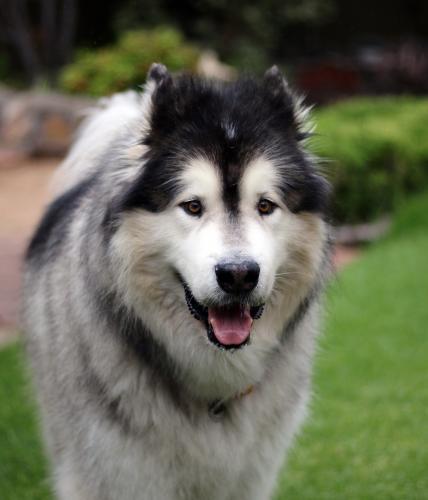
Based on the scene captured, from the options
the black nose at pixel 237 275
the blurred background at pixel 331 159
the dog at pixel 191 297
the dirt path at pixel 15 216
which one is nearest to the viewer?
the black nose at pixel 237 275

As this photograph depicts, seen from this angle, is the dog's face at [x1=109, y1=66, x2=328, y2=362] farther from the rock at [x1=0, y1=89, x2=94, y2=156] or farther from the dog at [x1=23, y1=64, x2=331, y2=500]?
the rock at [x1=0, y1=89, x2=94, y2=156]

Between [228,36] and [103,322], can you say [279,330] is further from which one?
[228,36]

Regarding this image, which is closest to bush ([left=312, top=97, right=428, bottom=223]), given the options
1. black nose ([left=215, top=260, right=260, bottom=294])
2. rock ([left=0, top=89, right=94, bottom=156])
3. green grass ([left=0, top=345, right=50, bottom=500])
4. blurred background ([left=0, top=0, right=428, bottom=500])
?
blurred background ([left=0, top=0, right=428, bottom=500])

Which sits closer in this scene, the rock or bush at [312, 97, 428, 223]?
bush at [312, 97, 428, 223]

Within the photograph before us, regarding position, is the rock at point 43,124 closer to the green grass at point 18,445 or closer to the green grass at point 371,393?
the green grass at point 371,393

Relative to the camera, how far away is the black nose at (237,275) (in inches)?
101

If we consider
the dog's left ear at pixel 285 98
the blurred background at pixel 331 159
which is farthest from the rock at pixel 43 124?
the dog's left ear at pixel 285 98

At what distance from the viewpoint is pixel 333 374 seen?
602 cm

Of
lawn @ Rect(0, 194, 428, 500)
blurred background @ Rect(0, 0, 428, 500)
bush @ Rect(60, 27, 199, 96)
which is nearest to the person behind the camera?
lawn @ Rect(0, 194, 428, 500)

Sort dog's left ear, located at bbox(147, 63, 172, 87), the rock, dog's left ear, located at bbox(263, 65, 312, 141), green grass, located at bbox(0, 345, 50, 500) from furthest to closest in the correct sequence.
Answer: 1. the rock
2. green grass, located at bbox(0, 345, 50, 500)
3. dog's left ear, located at bbox(263, 65, 312, 141)
4. dog's left ear, located at bbox(147, 63, 172, 87)

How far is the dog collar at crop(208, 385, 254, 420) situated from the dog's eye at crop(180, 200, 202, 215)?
682mm

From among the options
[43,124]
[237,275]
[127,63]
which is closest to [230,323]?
[237,275]

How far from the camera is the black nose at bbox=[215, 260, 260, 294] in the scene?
2.56 m

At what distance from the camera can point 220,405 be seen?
304cm
